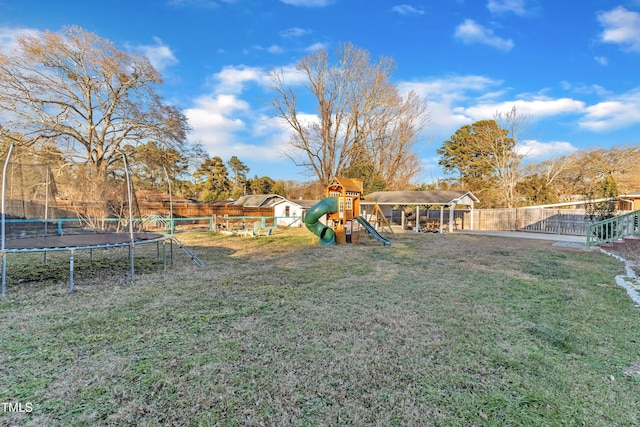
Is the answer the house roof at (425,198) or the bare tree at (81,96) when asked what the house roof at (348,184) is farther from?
the bare tree at (81,96)

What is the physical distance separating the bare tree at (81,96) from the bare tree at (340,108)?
9905mm

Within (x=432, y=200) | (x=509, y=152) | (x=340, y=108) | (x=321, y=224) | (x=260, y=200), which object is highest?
(x=340, y=108)

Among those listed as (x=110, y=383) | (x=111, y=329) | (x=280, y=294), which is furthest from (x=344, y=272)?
(x=110, y=383)

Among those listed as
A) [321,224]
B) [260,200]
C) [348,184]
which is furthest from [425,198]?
[260,200]

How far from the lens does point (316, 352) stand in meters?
2.96

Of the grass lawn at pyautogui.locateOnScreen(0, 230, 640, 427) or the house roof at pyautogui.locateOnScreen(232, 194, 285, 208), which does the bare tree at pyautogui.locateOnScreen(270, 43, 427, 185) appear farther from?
the grass lawn at pyautogui.locateOnScreen(0, 230, 640, 427)

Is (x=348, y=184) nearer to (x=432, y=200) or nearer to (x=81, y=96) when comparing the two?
(x=432, y=200)

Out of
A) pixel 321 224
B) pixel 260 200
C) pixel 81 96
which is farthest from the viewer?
pixel 260 200

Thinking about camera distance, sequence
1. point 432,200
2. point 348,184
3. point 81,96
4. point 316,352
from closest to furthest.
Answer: point 316,352 < point 348,184 < point 81,96 < point 432,200

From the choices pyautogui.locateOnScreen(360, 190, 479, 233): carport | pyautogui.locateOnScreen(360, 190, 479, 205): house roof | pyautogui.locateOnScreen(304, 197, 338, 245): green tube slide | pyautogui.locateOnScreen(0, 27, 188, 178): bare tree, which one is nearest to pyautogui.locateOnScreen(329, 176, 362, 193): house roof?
pyautogui.locateOnScreen(304, 197, 338, 245): green tube slide

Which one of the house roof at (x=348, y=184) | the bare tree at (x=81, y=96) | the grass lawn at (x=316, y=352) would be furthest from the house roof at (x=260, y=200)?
the grass lawn at (x=316, y=352)

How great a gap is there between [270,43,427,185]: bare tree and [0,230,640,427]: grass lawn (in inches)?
849

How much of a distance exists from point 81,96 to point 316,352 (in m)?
21.9

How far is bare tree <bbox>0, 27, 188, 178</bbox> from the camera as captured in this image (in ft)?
54.0
